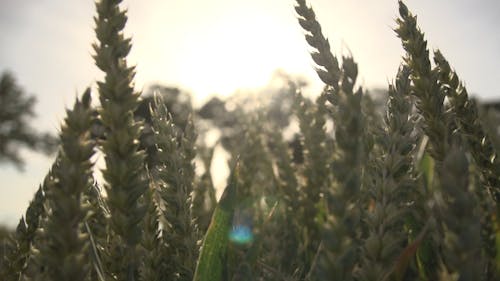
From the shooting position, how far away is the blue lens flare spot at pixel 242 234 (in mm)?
1627

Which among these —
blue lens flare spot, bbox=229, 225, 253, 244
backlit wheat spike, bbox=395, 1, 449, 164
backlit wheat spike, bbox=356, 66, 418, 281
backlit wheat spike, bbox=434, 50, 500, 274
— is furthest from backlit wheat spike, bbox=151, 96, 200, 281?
backlit wheat spike, bbox=434, 50, 500, 274

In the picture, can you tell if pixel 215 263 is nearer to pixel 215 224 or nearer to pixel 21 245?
pixel 215 224

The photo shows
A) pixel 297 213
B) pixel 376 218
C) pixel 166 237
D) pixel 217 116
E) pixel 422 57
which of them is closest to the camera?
pixel 376 218

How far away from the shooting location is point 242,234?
1.75 meters

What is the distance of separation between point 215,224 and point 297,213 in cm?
116

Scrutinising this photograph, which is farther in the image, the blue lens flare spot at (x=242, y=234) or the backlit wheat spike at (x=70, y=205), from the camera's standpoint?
the blue lens flare spot at (x=242, y=234)

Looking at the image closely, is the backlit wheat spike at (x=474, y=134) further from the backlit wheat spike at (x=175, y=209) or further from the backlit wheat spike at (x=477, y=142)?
the backlit wheat spike at (x=175, y=209)

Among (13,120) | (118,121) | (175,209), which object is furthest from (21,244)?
(13,120)

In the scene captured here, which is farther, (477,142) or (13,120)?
(13,120)

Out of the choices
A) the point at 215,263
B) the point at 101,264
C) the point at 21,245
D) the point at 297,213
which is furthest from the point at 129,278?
the point at 297,213

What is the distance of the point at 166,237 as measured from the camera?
58.1 inches

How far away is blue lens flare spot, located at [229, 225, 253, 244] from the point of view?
163cm

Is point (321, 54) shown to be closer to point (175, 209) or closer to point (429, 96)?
point (429, 96)

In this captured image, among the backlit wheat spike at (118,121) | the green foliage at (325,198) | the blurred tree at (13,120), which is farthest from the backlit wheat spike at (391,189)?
the blurred tree at (13,120)
